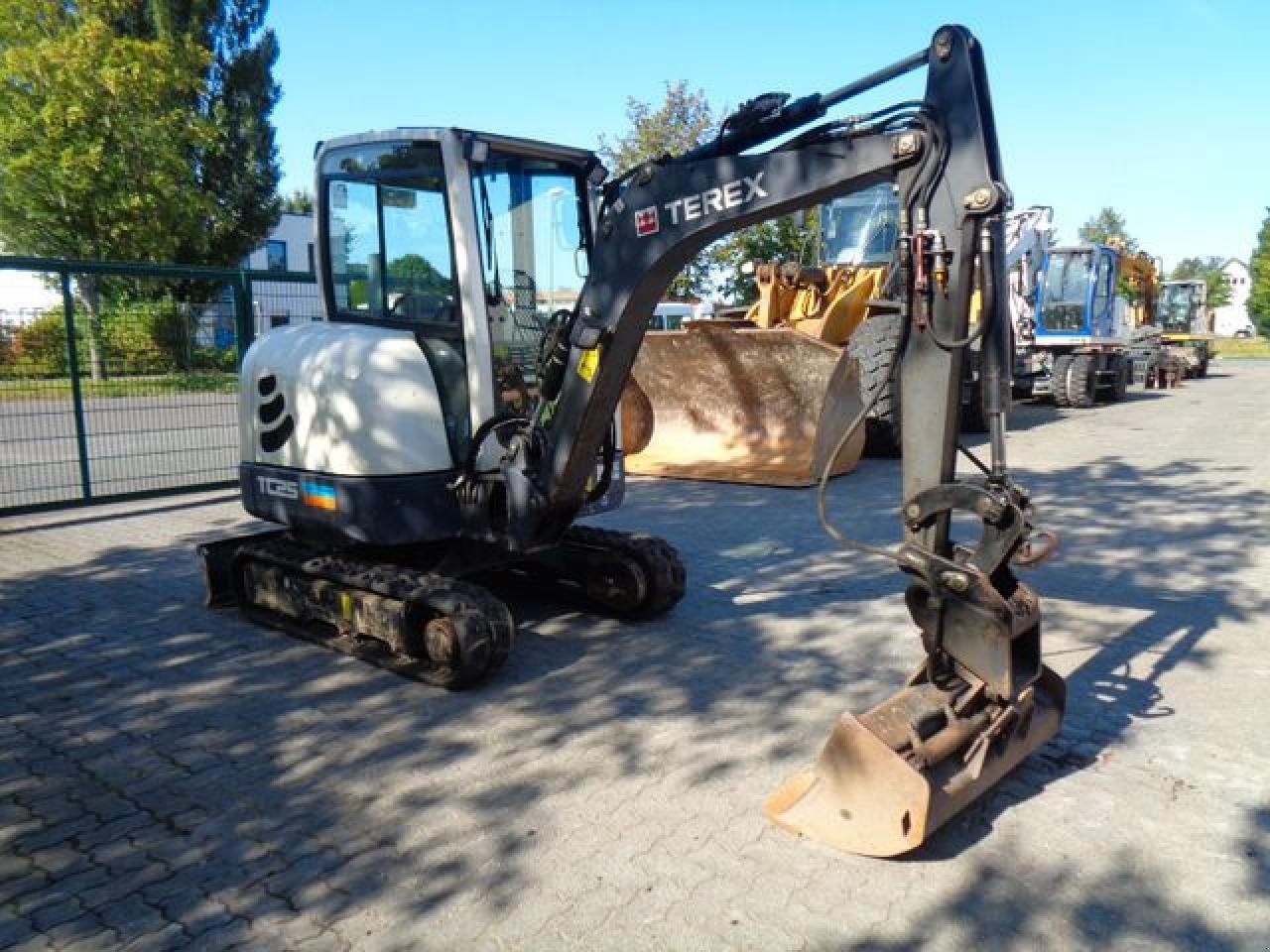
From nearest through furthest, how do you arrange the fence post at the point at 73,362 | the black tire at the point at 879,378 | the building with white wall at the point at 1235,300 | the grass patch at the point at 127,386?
the black tire at the point at 879,378 → the grass patch at the point at 127,386 → the fence post at the point at 73,362 → the building with white wall at the point at 1235,300

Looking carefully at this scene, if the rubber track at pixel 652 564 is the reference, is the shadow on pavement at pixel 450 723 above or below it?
below

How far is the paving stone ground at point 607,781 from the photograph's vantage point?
2.99 meters

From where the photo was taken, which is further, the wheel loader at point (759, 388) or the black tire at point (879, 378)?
the wheel loader at point (759, 388)

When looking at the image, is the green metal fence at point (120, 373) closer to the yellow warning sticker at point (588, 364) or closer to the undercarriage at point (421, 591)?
the undercarriage at point (421, 591)

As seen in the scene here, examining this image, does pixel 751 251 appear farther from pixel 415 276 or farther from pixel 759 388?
pixel 415 276

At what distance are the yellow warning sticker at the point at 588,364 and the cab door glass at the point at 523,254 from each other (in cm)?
42

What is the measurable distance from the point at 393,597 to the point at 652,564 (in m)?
1.46

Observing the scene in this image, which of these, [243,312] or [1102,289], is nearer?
[243,312]

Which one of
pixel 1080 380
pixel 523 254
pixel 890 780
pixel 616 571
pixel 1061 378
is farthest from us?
pixel 1061 378

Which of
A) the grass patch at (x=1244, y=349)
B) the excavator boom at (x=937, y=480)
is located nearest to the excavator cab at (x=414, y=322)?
the excavator boom at (x=937, y=480)

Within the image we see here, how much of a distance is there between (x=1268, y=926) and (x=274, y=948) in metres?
2.88

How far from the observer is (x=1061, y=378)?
18656 mm

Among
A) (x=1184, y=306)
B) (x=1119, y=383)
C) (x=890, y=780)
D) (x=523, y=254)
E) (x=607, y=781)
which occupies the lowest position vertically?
(x=607, y=781)

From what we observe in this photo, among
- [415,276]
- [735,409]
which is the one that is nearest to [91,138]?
[735,409]
